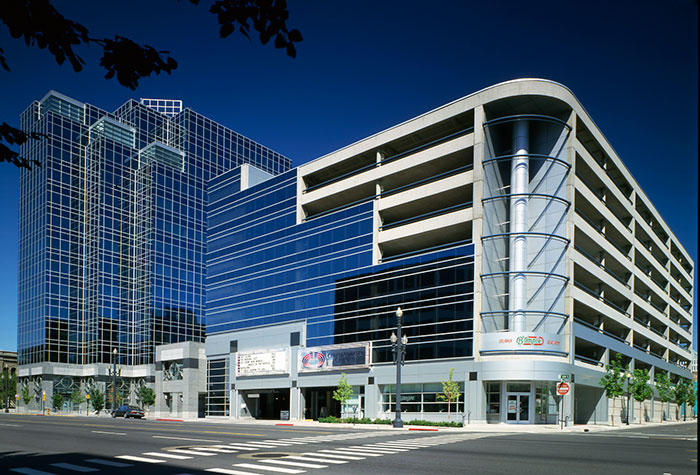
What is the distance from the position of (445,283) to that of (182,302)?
2674 inches

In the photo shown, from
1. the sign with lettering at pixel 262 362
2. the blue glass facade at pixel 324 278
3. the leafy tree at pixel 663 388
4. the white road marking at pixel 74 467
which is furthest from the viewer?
the leafy tree at pixel 663 388

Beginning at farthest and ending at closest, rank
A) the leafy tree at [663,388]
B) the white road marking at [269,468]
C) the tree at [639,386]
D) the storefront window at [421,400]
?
the leafy tree at [663,388], the tree at [639,386], the storefront window at [421,400], the white road marking at [269,468]

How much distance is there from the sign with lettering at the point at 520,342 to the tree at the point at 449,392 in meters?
3.28

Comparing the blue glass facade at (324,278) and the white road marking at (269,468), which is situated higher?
the blue glass facade at (324,278)

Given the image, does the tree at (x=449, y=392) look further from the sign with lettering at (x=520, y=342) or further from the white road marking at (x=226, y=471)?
the white road marking at (x=226, y=471)

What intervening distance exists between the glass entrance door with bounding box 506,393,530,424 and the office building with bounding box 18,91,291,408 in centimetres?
7048

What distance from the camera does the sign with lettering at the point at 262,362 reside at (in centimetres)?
6177

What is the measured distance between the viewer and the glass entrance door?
45.6 metres

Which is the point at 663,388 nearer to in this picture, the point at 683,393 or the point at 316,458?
the point at 683,393

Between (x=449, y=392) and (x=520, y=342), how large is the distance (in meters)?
6.36

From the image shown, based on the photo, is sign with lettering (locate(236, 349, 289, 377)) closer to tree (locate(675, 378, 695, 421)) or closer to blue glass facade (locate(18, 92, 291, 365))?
blue glass facade (locate(18, 92, 291, 365))

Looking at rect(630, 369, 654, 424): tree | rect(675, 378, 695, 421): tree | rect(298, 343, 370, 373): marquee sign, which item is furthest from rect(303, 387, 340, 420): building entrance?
rect(675, 378, 695, 421): tree

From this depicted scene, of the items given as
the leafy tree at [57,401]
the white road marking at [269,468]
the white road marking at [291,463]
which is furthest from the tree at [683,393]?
the leafy tree at [57,401]

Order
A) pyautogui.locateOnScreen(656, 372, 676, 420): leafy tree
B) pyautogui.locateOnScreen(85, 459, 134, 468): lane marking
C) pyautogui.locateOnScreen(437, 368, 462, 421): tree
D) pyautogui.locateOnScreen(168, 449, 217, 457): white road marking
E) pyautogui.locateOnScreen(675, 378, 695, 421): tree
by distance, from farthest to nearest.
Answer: pyautogui.locateOnScreen(675, 378, 695, 421): tree → pyautogui.locateOnScreen(656, 372, 676, 420): leafy tree → pyautogui.locateOnScreen(437, 368, 462, 421): tree → pyautogui.locateOnScreen(168, 449, 217, 457): white road marking → pyautogui.locateOnScreen(85, 459, 134, 468): lane marking
